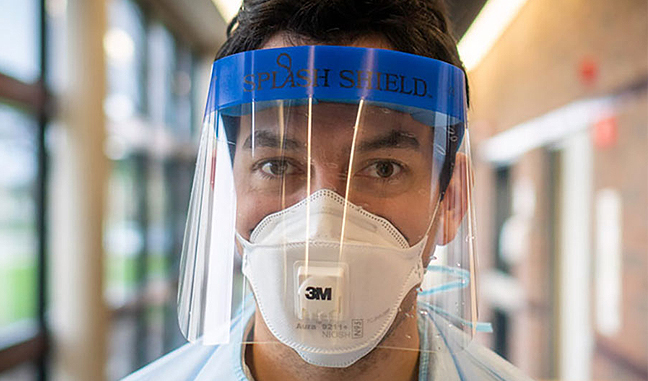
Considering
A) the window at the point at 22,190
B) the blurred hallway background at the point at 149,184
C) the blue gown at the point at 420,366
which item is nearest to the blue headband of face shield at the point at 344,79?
the blurred hallway background at the point at 149,184

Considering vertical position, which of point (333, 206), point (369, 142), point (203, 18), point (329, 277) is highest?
point (203, 18)

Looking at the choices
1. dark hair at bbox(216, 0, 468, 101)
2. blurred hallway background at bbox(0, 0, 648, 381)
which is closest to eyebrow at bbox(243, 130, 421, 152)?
dark hair at bbox(216, 0, 468, 101)

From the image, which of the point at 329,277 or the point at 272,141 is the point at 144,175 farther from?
the point at 329,277

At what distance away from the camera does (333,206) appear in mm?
863

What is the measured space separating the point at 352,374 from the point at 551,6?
0.73 metres

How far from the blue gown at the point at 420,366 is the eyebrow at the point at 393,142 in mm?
309

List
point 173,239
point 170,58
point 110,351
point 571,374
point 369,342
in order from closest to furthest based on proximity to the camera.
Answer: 1. point 369,342
2. point 571,374
3. point 110,351
4. point 170,58
5. point 173,239

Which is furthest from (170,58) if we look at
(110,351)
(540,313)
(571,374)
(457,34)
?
(457,34)

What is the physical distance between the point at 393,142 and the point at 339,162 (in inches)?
3.9

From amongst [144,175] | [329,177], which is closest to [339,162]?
[329,177]

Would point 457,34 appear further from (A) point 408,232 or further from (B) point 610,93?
(B) point 610,93

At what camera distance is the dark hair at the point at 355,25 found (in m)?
0.94

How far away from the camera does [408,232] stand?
0.91 metres

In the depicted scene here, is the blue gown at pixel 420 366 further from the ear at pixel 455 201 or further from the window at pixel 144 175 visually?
the window at pixel 144 175
